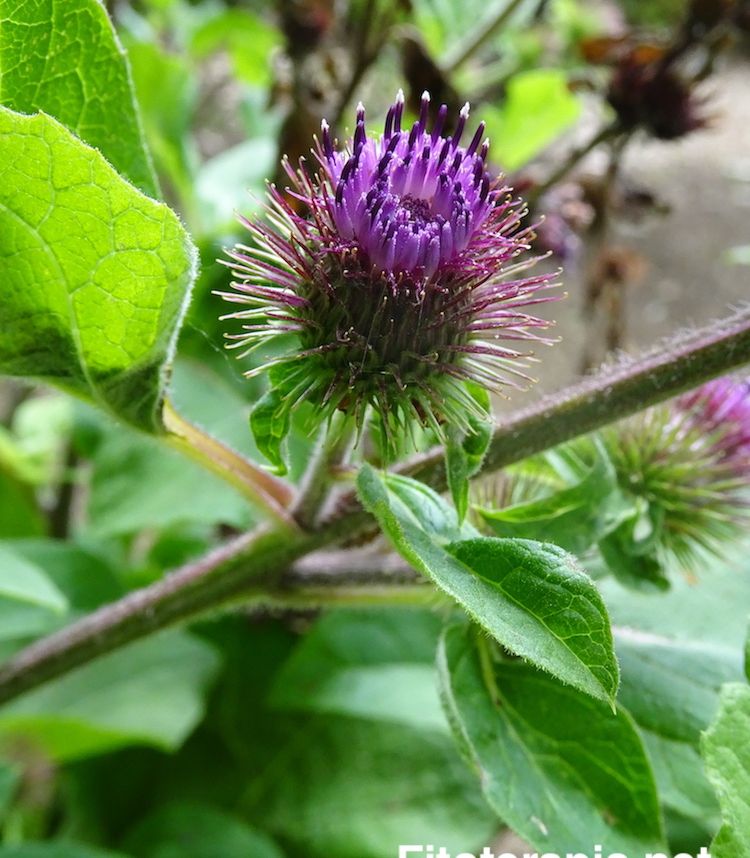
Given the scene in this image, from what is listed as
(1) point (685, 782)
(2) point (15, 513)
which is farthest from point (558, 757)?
(2) point (15, 513)

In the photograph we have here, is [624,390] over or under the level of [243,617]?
over

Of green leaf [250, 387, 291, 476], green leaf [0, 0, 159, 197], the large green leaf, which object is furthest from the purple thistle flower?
green leaf [0, 0, 159, 197]

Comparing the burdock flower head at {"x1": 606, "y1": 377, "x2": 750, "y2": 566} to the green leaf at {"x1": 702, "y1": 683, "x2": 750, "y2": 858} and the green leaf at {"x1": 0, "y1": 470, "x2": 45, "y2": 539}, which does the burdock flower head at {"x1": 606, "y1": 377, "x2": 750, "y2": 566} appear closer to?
the green leaf at {"x1": 702, "y1": 683, "x2": 750, "y2": 858}

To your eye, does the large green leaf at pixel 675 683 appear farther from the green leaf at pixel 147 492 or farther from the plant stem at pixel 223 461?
the green leaf at pixel 147 492

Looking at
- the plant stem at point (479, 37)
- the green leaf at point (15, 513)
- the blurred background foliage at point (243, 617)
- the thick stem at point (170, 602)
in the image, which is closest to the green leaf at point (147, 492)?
the blurred background foliage at point (243, 617)

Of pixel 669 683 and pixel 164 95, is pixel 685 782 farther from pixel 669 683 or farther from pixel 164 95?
pixel 164 95
